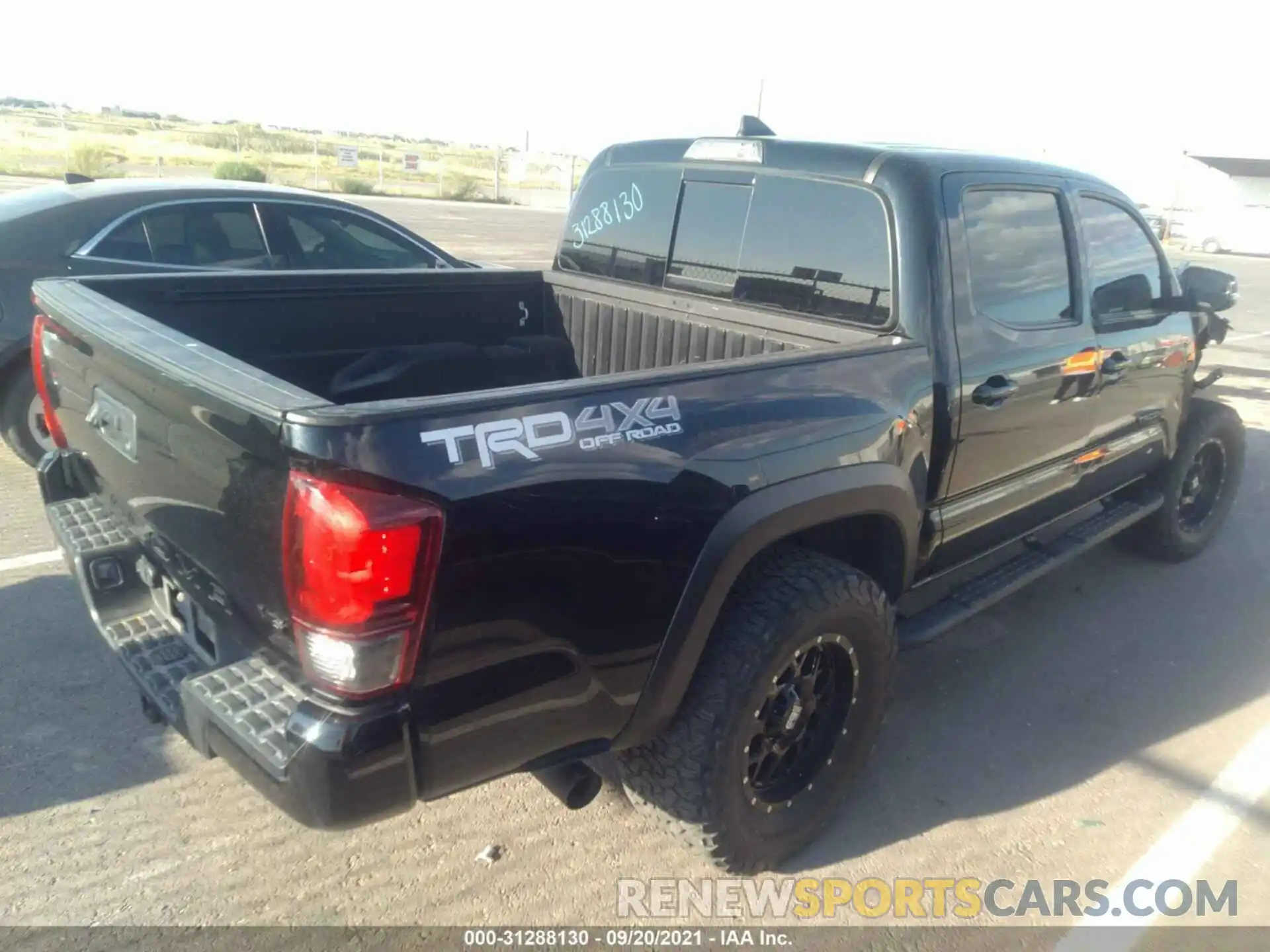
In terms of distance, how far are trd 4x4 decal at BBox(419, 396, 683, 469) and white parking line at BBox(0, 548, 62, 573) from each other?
322 centimetres

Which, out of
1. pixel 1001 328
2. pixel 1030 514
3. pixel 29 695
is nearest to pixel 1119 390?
pixel 1030 514

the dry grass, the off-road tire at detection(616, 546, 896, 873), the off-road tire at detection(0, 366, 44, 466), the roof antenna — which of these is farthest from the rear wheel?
the dry grass

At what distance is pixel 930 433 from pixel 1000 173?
1.03 m

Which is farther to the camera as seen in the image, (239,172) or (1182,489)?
(239,172)

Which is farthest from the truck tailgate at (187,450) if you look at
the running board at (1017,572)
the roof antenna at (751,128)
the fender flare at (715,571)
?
the roof antenna at (751,128)

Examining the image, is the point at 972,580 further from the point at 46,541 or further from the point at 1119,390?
the point at 46,541

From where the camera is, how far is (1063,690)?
3904mm

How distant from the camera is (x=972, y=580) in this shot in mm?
3662

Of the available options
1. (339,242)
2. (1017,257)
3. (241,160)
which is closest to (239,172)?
(241,160)

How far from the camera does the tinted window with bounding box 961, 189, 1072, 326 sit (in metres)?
3.28

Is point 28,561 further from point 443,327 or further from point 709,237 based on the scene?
point 709,237

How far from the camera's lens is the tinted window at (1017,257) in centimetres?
328

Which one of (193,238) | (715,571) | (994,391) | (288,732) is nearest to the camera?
(288,732)

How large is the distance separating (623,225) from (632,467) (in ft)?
6.94
